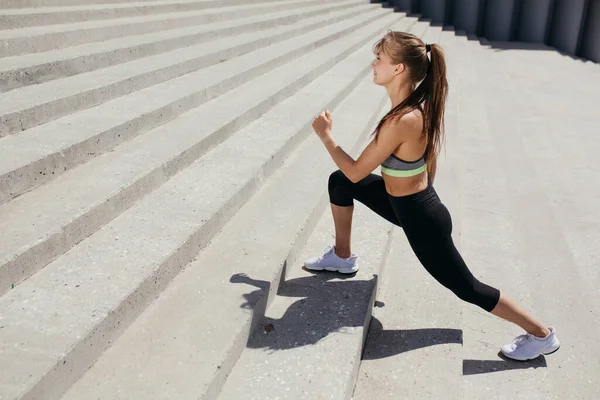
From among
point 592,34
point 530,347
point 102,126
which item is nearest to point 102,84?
point 102,126

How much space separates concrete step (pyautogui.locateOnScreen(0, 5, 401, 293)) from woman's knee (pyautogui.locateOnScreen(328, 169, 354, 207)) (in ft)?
3.46

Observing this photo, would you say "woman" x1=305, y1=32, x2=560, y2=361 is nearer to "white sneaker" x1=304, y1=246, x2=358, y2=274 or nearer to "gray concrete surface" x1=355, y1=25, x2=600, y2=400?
"gray concrete surface" x1=355, y1=25, x2=600, y2=400

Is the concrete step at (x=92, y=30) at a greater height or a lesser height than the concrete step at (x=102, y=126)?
greater

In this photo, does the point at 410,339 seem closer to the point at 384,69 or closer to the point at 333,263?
the point at 333,263

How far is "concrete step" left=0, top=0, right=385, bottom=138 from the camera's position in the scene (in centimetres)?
322

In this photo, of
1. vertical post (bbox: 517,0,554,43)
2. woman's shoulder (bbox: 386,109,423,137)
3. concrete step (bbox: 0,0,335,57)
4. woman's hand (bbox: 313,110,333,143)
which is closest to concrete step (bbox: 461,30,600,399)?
woman's shoulder (bbox: 386,109,423,137)

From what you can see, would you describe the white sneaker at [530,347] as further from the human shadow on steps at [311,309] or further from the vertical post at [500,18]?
the vertical post at [500,18]

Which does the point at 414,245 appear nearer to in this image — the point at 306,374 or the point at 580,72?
the point at 306,374

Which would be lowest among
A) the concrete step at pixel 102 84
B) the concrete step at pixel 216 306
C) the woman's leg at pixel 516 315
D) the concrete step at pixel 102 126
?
the woman's leg at pixel 516 315

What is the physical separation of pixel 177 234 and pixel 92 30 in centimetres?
306

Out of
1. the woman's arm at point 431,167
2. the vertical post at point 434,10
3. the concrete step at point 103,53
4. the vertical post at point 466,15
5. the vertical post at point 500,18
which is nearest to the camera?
the woman's arm at point 431,167

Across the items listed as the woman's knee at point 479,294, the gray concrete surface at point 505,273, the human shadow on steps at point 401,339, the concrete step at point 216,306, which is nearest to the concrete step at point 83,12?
the concrete step at point 216,306

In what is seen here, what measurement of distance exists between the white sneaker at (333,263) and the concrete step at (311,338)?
0.04 m

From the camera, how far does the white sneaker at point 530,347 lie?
266 cm
